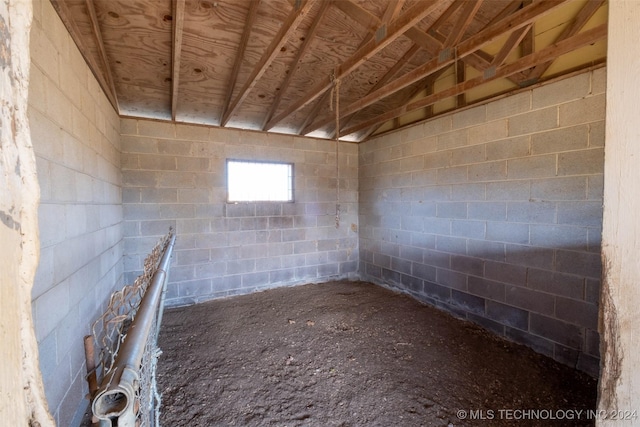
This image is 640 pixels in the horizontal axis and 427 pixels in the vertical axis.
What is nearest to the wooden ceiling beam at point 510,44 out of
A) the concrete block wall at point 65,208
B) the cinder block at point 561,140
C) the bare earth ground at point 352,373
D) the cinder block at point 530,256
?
the cinder block at point 561,140

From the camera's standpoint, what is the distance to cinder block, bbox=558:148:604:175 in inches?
84.1

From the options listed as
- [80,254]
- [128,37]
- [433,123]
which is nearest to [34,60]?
[80,254]

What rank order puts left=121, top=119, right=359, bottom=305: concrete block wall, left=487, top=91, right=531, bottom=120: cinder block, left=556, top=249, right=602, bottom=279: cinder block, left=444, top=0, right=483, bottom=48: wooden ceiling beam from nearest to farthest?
left=444, top=0, right=483, bottom=48: wooden ceiling beam
left=556, top=249, right=602, bottom=279: cinder block
left=487, top=91, right=531, bottom=120: cinder block
left=121, top=119, right=359, bottom=305: concrete block wall

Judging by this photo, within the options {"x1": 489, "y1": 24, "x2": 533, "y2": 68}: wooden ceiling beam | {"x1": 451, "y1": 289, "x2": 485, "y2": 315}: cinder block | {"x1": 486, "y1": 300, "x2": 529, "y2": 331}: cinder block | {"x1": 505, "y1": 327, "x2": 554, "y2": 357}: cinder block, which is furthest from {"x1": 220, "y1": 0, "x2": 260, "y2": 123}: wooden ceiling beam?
{"x1": 505, "y1": 327, "x2": 554, "y2": 357}: cinder block

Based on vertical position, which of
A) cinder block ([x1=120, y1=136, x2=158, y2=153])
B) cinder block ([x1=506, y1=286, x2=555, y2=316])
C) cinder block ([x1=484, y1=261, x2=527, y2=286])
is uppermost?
cinder block ([x1=120, y1=136, x2=158, y2=153])

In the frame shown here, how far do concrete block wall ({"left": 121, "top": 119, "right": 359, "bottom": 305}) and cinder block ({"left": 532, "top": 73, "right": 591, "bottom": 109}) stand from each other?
2.68m

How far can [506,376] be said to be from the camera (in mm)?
2211

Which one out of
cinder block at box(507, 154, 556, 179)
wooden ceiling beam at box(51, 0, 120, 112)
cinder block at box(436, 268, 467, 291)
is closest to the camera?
wooden ceiling beam at box(51, 0, 120, 112)

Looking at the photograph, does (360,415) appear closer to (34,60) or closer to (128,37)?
(34,60)

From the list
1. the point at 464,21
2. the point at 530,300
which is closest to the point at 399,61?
the point at 464,21

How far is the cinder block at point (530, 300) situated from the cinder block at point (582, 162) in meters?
1.12

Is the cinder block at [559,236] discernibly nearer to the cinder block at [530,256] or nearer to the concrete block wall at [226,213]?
the cinder block at [530,256]

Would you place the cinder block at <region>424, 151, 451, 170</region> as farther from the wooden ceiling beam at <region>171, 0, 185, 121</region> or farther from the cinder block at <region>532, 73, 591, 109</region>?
the wooden ceiling beam at <region>171, 0, 185, 121</region>

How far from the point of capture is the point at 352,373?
2252mm
